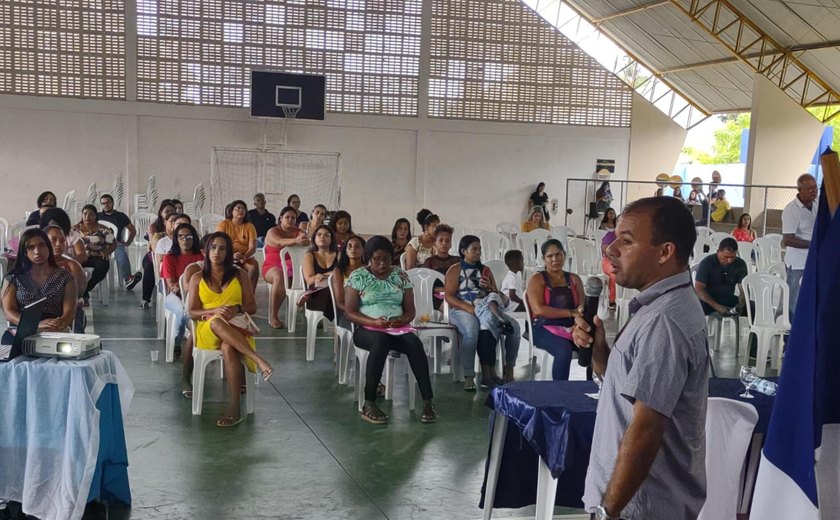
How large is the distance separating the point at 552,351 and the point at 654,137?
14960 mm

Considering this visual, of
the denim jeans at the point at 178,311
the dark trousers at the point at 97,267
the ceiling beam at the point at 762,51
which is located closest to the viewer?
the denim jeans at the point at 178,311

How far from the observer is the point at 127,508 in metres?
3.73

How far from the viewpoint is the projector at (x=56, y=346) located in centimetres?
341

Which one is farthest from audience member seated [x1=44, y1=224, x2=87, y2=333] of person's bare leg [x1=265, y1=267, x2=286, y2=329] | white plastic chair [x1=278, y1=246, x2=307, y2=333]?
person's bare leg [x1=265, y1=267, x2=286, y2=329]

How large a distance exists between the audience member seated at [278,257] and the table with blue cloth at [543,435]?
16.2 feet

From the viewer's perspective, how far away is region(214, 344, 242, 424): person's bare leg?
5020mm

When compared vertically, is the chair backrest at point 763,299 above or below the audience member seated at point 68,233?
below

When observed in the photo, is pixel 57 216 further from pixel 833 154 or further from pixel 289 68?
pixel 289 68

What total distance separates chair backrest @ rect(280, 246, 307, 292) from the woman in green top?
2.39 metres

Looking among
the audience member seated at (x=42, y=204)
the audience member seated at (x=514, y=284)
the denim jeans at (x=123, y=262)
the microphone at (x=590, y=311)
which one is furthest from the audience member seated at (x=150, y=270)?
the microphone at (x=590, y=311)

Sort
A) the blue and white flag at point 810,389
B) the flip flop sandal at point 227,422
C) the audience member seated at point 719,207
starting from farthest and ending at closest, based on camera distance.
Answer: the audience member seated at point 719,207 → the flip flop sandal at point 227,422 → the blue and white flag at point 810,389

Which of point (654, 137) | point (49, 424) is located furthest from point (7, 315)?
point (654, 137)

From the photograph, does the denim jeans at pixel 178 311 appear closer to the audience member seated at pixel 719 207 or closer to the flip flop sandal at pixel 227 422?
the flip flop sandal at pixel 227 422

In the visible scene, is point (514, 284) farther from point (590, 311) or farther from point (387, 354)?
point (590, 311)
